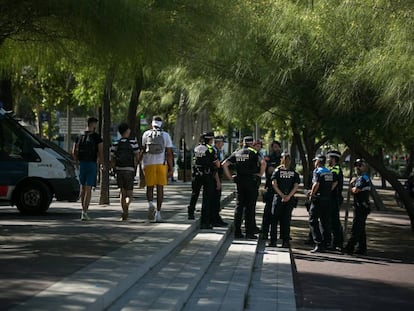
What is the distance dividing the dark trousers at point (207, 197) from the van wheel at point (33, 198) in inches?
140

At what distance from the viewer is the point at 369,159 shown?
17859 mm

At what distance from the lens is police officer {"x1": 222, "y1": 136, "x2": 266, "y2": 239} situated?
12930 mm

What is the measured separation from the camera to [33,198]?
14.3 m

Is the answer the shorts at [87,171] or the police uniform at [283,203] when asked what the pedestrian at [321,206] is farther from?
the shorts at [87,171]

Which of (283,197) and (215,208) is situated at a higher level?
(283,197)

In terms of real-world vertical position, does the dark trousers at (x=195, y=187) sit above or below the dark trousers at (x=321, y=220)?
above

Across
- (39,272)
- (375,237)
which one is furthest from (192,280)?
(375,237)

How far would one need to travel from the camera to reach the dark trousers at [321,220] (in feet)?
45.2

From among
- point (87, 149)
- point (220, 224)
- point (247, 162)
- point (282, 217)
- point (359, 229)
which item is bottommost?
point (359, 229)

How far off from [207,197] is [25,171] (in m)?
4.03

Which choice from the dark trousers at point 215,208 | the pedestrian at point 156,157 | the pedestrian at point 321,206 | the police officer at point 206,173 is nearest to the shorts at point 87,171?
the pedestrian at point 156,157

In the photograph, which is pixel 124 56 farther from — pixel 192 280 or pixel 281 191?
pixel 281 191

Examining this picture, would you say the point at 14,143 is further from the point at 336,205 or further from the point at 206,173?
the point at 336,205

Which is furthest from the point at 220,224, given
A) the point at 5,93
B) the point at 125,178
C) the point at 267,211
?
the point at 5,93
